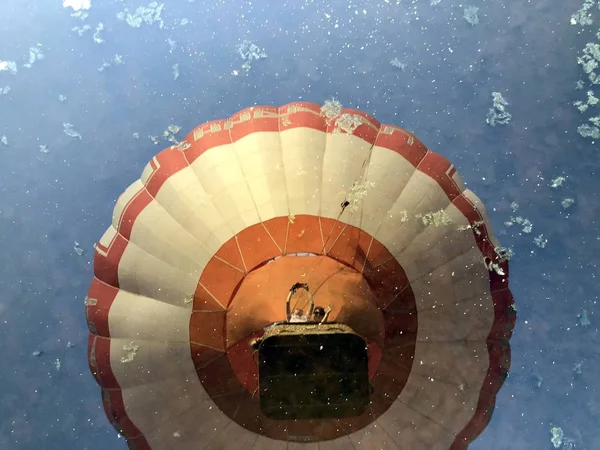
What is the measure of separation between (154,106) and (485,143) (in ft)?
6.59

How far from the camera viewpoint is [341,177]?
256 cm

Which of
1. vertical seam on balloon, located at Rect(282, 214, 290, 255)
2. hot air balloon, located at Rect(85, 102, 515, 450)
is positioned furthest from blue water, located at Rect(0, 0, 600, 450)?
vertical seam on balloon, located at Rect(282, 214, 290, 255)

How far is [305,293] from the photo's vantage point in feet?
7.99

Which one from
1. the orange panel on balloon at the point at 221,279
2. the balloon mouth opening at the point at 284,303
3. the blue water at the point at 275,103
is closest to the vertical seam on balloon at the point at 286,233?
the balloon mouth opening at the point at 284,303

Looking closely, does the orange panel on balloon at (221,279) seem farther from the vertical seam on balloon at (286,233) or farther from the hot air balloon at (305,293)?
the vertical seam on balloon at (286,233)

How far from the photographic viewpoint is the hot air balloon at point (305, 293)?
2420 mm

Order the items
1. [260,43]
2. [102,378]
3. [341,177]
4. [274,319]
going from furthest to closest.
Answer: [260,43] → [102,378] → [341,177] → [274,319]

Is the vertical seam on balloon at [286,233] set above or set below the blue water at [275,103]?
below

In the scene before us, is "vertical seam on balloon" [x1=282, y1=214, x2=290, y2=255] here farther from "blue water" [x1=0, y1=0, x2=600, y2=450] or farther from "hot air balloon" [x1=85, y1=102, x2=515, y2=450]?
"blue water" [x1=0, y1=0, x2=600, y2=450]

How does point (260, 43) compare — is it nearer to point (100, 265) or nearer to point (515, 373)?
point (100, 265)

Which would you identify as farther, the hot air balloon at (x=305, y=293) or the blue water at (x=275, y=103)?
the blue water at (x=275, y=103)

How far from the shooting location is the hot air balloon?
2420 millimetres

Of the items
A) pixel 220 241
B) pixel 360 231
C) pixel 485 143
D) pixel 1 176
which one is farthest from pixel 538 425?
pixel 1 176

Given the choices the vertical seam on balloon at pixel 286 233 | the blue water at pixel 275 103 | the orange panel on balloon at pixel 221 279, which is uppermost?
the blue water at pixel 275 103
